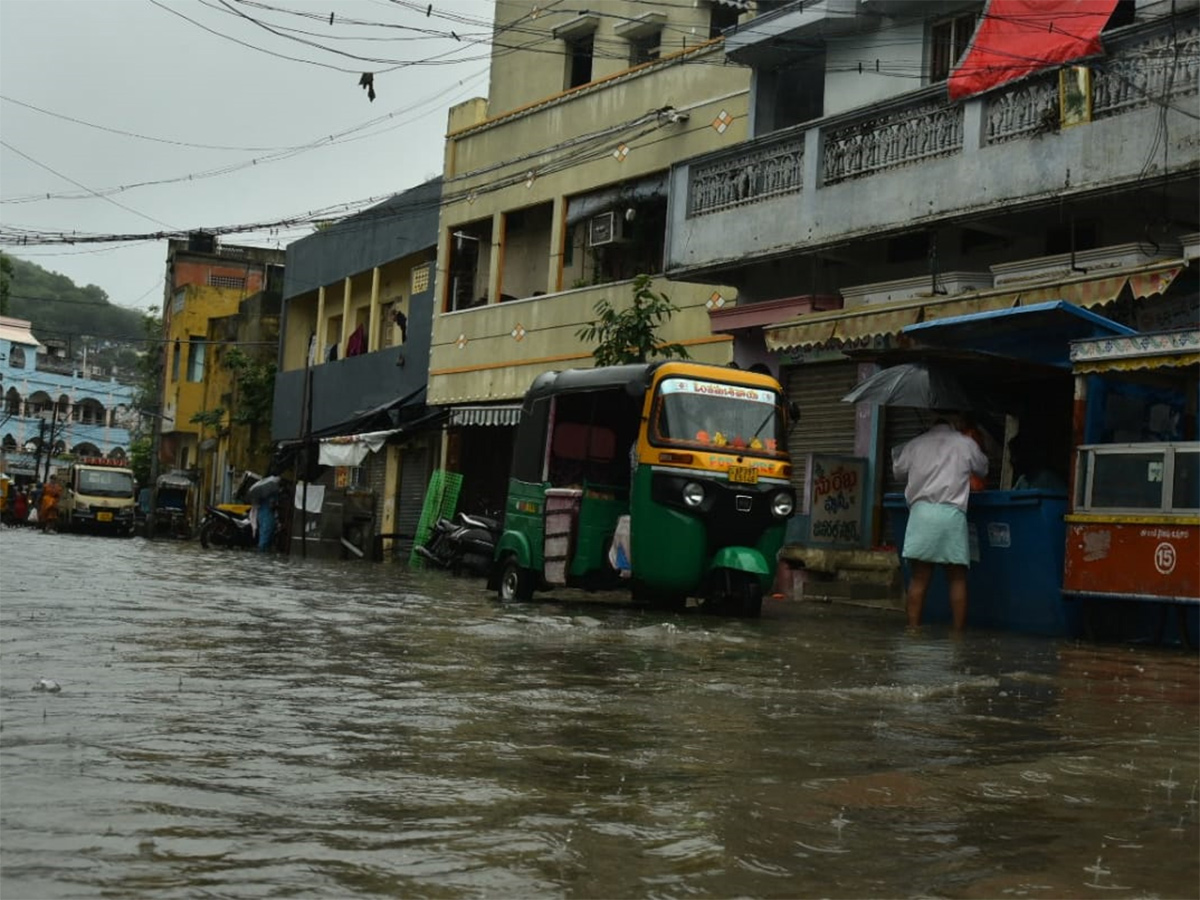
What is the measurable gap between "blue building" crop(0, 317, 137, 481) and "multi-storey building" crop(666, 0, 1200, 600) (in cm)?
8773

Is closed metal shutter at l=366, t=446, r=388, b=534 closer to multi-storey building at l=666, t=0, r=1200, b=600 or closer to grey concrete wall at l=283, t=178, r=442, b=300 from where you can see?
grey concrete wall at l=283, t=178, r=442, b=300

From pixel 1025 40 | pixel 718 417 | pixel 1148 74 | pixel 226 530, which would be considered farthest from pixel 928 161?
pixel 226 530

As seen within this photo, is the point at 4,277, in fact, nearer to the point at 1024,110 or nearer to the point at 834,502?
the point at 834,502

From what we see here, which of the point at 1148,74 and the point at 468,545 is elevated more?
the point at 1148,74

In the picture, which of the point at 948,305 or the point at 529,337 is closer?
the point at 948,305

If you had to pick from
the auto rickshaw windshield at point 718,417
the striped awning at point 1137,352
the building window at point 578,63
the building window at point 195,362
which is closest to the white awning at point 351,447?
the building window at point 578,63

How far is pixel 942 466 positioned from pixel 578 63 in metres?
17.6

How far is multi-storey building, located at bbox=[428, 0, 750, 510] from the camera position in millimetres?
23656

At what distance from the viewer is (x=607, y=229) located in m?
25.3

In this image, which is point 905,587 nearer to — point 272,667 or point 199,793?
point 272,667

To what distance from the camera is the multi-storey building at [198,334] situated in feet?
194

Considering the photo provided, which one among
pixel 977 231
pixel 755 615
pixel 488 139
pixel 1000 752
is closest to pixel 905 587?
pixel 755 615

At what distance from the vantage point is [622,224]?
25125 millimetres

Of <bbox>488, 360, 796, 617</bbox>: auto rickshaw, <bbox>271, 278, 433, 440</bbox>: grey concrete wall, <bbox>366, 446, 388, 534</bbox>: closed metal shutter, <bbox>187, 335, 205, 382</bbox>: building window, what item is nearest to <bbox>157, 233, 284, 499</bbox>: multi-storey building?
<bbox>187, 335, 205, 382</bbox>: building window
